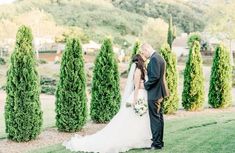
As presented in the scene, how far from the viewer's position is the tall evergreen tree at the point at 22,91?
11.7 metres

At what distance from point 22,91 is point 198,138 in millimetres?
4536

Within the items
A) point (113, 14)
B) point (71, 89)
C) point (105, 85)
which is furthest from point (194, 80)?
point (113, 14)

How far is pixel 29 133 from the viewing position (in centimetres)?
1182

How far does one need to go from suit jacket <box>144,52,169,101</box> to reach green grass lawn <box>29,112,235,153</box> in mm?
1160

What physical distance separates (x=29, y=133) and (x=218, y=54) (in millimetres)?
8277

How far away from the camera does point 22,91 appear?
1173 cm

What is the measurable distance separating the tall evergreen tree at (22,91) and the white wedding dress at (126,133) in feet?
7.19

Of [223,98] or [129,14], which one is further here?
[129,14]

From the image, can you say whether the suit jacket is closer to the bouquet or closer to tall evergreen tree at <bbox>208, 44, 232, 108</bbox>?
the bouquet

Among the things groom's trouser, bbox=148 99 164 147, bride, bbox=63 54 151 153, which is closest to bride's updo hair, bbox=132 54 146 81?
bride, bbox=63 54 151 153

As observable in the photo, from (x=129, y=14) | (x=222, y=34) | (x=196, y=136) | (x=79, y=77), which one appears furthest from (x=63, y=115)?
(x=129, y=14)

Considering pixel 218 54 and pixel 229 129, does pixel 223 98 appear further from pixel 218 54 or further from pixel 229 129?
pixel 229 129

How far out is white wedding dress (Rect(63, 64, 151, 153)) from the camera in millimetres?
9555

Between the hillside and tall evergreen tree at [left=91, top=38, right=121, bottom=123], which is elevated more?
tall evergreen tree at [left=91, top=38, right=121, bottom=123]
